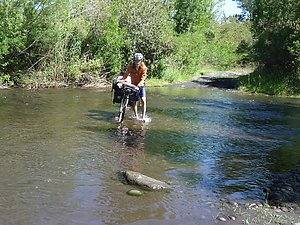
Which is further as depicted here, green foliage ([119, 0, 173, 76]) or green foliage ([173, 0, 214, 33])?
green foliage ([173, 0, 214, 33])

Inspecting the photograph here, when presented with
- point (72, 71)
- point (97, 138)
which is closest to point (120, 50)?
point (72, 71)

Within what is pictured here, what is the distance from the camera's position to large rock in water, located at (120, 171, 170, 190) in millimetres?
6539

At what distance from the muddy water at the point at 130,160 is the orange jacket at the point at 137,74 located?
1231 millimetres

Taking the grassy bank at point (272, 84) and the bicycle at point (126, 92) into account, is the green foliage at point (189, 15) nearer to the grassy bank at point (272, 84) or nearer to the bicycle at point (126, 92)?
the grassy bank at point (272, 84)

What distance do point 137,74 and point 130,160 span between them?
459 cm

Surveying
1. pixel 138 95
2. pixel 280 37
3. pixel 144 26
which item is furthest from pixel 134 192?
pixel 144 26

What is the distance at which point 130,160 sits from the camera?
8125mm

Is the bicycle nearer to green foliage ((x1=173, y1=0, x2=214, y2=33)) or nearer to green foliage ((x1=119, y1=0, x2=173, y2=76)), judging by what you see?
green foliage ((x1=119, y1=0, x2=173, y2=76))

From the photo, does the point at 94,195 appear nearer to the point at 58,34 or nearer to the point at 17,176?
the point at 17,176

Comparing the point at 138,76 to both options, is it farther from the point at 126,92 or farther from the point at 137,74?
the point at 126,92

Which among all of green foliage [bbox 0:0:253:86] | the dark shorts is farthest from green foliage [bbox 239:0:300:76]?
the dark shorts

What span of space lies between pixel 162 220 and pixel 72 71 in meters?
18.9

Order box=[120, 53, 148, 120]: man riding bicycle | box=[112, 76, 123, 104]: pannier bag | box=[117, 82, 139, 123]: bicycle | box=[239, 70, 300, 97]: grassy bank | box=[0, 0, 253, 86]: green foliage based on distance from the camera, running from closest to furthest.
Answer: box=[117, 82, 139, 123]: bicycle, box=[120, 53, 148, 120]: man riding bicycle, box=[112, 76, 123, 104]: pannier bag, box=[0, 0, 253, 86]: green foliage, box=[239, 70, 300, 97]: grassy bank

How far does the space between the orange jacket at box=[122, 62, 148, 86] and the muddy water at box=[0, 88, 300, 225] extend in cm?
123
